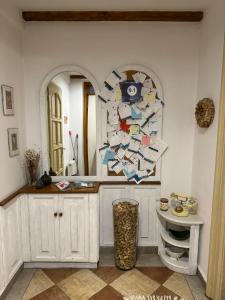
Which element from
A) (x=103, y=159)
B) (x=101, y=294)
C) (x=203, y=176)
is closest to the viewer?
(x=101, y=294)

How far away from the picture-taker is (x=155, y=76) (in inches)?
94.3

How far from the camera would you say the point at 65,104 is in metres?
2.49

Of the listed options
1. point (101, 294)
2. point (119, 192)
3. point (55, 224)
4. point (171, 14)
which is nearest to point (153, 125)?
point (119, 192)

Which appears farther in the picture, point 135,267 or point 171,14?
point 135,267

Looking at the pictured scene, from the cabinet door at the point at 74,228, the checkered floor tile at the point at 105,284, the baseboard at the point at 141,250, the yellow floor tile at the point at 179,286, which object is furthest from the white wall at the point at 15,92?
the yellow floor tile at the point at 179,286

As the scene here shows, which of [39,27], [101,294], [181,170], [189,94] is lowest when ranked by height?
[101,294]

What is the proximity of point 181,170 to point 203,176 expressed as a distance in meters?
0.38

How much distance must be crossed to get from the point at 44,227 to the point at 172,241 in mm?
1365

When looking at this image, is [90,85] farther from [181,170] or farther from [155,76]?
[181,170]

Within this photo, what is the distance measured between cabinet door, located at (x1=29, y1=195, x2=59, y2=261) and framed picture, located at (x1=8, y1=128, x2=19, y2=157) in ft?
1.59

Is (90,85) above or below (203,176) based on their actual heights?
above

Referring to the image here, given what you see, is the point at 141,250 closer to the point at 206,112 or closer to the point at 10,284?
the point at 10,284

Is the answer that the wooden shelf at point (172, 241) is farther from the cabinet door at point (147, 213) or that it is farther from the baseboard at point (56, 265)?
the baseboard at point (56, 265)

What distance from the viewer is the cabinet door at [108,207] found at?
2559mm
